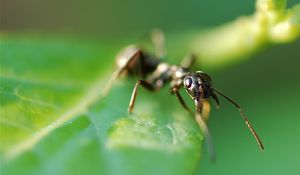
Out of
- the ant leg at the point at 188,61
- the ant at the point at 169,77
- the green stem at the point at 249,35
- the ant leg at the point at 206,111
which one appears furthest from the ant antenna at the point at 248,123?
the ant leg at the point at 188,61

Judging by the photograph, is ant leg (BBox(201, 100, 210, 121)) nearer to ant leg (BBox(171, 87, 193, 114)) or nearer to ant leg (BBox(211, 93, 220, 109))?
ant leg (BBox(211, 93, 220, 109))

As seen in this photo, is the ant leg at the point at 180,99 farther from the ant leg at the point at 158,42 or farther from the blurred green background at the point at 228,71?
the ant leg at the point at 158,42

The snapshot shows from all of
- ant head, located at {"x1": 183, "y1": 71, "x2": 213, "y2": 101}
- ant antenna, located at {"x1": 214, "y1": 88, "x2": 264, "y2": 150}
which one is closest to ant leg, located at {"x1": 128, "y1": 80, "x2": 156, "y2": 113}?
ant head, located at {"x1": 183, "y1": 71, "x2": 213, "y2": 101}

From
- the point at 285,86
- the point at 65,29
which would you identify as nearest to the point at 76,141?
the point at 285,86

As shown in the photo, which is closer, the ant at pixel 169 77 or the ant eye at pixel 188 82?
the ant at pixel 169 77

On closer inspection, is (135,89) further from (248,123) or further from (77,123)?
(77,123)

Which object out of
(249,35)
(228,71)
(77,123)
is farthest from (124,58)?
(77,123)
